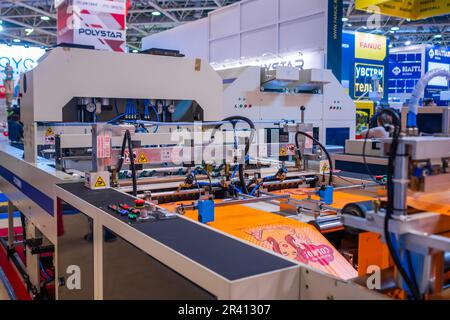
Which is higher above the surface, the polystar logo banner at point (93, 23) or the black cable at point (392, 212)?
the polystar logo banner at point (93, 23)

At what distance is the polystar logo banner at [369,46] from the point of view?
27.5 feet

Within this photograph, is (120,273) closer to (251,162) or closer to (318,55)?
(251,162)

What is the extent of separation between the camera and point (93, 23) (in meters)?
4.25

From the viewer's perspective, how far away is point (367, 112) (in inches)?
317

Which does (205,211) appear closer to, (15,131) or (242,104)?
(15,131)

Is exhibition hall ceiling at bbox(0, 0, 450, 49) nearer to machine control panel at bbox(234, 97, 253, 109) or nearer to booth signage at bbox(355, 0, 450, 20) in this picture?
booth signage at bbox(355, 0, 450, 20)

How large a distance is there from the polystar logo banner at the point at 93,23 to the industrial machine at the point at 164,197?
39.6 inches

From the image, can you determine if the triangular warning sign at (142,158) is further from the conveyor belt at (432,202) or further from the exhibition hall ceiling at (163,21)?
the exhibition hall ceiling at (163,21)

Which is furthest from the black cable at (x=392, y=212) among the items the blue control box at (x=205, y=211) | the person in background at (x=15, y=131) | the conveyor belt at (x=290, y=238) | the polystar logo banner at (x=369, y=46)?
the polystar logo banner at (x=369, y=46)

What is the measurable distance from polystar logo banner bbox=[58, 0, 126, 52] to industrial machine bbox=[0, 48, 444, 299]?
1007 mm

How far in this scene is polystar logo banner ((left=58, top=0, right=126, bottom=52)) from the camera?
13.6ft

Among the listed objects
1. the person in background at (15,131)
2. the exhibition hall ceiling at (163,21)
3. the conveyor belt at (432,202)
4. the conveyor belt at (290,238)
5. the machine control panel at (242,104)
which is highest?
the exhibition hall ceiling at (163,21)

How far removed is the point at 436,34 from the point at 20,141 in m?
16.6

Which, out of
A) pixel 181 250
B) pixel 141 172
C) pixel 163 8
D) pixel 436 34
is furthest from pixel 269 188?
pixel 436 34
